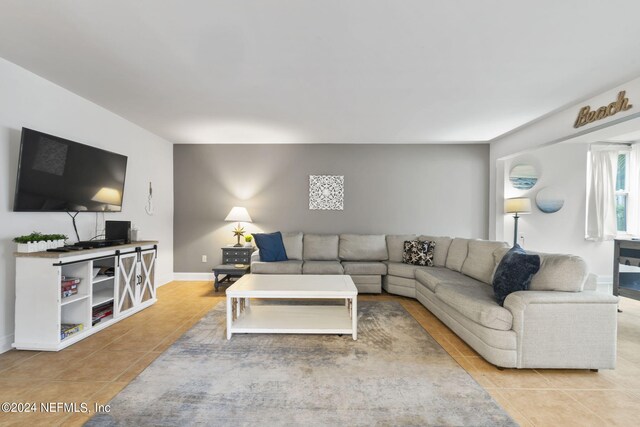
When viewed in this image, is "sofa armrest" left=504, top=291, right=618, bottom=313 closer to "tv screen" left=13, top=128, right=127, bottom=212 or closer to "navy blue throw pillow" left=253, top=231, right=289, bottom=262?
"navy blue throw pillow" left=253, top=231, right=289, bottom=262

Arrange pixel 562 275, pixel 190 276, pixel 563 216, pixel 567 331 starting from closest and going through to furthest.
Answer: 1. pixel 567 331
2. pixel 562 275
3. pixel 563 216
4. pixel 190 276

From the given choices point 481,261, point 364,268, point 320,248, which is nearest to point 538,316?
point 481,261

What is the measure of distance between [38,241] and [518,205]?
5.86m

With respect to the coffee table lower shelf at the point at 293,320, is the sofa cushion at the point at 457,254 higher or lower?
higher

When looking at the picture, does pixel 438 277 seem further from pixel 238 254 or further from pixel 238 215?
pixel 238 215

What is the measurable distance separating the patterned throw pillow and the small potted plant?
4256 millimetres

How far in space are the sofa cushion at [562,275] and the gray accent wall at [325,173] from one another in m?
2.73

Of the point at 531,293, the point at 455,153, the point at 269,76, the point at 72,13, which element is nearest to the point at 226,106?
the point at 269,76

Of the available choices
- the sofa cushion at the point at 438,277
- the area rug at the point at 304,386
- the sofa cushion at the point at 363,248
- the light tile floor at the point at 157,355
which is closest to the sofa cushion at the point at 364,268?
the sofa cushion at the point at 363,248

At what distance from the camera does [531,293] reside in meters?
2.22

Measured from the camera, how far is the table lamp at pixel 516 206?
4250 millimetres

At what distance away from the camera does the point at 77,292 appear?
2.71 metres

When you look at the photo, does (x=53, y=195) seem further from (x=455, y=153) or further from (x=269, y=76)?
(x=455, y=153)

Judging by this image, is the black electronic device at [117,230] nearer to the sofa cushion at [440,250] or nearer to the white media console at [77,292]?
the white media console at [77,292]
